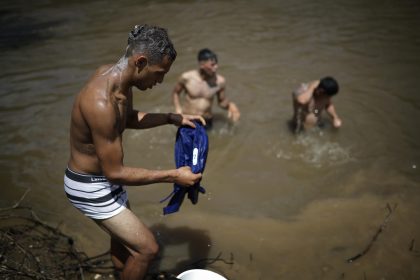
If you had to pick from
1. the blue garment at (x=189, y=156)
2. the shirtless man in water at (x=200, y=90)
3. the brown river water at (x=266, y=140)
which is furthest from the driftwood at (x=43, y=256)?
the shirtless man in water at (x=200, y=90)

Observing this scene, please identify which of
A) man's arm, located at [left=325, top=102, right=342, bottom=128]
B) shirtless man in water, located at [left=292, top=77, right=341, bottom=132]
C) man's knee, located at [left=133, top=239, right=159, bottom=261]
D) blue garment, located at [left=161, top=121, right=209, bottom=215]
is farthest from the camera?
man's arm, located at [left=325, top=102, right=342, bottom=128]

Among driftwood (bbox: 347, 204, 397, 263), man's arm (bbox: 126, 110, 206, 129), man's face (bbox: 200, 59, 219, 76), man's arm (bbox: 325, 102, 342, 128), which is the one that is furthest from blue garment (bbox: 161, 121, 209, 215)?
man's arm (bbox: 325, 102, 342, 128)

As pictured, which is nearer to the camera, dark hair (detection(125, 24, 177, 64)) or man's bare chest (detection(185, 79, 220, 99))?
dark hair (detection(125, 24, 177, 64))

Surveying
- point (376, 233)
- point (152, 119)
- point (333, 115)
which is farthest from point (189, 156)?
point (333, 115)

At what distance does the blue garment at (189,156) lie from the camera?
258 centimetres

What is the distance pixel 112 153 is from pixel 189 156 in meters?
0.73

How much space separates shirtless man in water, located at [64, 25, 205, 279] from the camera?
2041 mm

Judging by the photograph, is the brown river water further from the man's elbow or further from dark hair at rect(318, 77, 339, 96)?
the man's elbow

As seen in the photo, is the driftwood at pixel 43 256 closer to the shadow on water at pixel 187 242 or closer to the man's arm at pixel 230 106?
the shadow on water at pixel 187 242

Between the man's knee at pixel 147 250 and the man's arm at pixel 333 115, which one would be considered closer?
the man's knee at pixel 147 250

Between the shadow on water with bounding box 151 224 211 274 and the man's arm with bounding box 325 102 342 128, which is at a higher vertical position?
the man's arm with bounding box 325 102 342 128

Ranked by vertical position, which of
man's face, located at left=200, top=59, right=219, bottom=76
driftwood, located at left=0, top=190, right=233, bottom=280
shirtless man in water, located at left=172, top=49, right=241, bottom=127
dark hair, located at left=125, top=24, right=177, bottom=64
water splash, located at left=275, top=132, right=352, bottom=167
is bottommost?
driftwood, located at left=0, top=190, right=233, bottom=280

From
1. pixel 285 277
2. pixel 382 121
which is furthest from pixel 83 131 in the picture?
pixel 382 121

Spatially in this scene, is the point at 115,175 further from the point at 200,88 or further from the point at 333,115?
the point at 333,115
